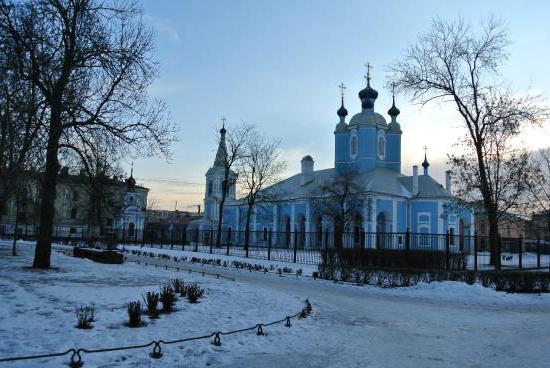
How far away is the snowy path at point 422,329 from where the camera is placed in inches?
265

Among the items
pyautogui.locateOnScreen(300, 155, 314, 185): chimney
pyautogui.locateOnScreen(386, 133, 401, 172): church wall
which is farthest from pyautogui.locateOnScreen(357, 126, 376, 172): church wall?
pyautogui.locateOnScreen(300, 155, 314, 185): chimney

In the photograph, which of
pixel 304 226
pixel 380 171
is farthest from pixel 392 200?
pixel 304 226

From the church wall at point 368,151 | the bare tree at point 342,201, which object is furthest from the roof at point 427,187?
the bare tree at point 342,201

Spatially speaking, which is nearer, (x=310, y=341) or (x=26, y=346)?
(x=26, y=346)

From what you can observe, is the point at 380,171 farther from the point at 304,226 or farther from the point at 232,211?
the point at 232,211

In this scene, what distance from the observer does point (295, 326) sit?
8.56m

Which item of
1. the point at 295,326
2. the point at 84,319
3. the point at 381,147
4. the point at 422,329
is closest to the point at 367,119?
the point at 381,147

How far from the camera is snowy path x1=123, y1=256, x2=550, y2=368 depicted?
22.0 ft

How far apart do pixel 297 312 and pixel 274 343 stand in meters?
2.64

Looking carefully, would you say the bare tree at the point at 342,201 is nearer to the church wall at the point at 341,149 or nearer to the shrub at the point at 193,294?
the church wall at the point at 341,149

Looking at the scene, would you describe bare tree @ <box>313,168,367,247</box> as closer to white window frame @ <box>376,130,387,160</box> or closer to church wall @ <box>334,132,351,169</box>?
white window frame @ <box>376,130,387,160</box>

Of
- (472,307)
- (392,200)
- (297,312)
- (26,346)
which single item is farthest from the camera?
(392,200)

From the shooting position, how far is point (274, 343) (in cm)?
730

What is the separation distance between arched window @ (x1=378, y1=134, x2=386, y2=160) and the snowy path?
4147 centimetres
